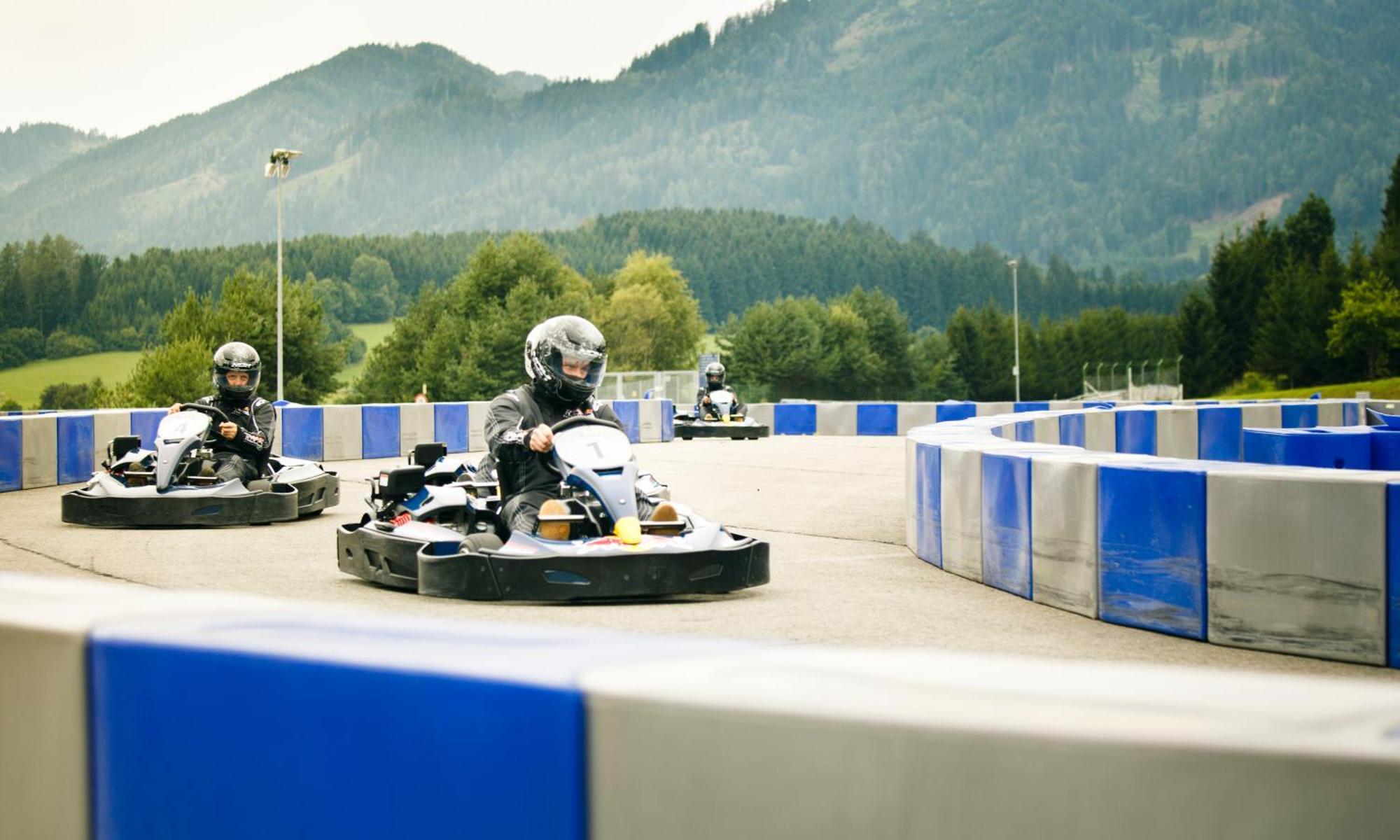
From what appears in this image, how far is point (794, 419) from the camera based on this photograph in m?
41.4

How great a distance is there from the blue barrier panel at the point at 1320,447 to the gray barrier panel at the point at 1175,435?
20.0 feet

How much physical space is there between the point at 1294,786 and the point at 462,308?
360 ft

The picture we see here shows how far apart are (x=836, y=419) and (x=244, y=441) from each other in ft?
90.5

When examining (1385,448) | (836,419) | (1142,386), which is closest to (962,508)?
(1385,448)

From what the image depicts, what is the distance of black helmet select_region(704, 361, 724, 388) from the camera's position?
34.3 metres

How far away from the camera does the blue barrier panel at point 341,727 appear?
249 cm

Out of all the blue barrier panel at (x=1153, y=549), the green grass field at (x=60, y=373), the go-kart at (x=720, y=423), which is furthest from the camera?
the green grass field at (x=60, y=373)

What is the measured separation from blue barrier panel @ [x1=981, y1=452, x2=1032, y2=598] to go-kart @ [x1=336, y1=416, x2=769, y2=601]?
161cm

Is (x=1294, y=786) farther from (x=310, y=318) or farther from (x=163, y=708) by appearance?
(x=310, y=318)

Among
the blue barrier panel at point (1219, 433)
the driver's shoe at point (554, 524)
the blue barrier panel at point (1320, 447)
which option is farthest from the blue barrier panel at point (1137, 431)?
the driver's shoe at point (554, 524)

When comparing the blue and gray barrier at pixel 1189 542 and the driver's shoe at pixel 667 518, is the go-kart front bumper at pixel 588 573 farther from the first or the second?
the blue and gray barrier at pixel 1189 542

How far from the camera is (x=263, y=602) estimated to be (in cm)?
313

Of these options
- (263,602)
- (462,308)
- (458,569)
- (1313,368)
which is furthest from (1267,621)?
(462,308)

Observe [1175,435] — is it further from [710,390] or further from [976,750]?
[976,750]
